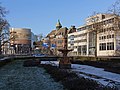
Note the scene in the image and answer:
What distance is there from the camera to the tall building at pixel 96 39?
86.6 metres

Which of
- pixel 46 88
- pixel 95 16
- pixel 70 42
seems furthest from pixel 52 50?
pixel 46 88

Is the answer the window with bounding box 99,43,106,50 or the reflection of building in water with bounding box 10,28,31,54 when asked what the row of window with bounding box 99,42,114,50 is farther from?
the reflection of building in water with bounding box 10,28,31,54

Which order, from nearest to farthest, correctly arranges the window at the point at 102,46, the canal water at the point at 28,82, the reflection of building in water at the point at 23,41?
the canal water at the point at 28,82
the window at the point at 102,46
the reflection of building in water at the point at 23,41

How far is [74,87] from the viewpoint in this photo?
1256 centimetres

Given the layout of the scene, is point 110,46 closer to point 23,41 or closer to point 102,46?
point 102,46

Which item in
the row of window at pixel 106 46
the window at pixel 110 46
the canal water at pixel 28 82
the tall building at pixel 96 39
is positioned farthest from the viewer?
the row of window at pixel 106 46

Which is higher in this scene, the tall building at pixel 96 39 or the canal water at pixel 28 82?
the tall building at pixel 96 39

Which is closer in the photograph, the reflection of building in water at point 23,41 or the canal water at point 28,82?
the canal water at point 28,82

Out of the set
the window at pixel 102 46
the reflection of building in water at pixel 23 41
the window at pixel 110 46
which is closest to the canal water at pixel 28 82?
the window at pixel 110 46

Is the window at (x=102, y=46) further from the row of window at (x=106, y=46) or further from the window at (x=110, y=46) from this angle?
the window at (x=110, y=46)

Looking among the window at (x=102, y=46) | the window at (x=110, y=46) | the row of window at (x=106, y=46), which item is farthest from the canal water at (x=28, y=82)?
the window at (x=102, y=46)

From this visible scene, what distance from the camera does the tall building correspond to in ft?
284

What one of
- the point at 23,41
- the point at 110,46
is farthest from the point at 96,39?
the point at 23,41

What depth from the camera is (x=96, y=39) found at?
291 ft
